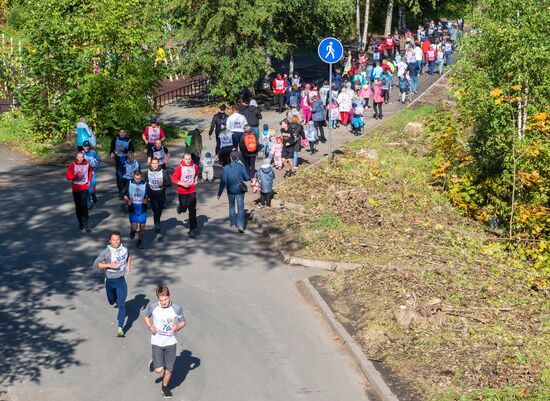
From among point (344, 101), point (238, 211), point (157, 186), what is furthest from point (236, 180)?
point (344, 101)

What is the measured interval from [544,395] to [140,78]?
1684 cm

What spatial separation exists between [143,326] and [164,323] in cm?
235

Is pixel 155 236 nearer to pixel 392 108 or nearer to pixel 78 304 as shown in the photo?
pixel 78 304

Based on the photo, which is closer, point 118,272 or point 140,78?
point 118,272

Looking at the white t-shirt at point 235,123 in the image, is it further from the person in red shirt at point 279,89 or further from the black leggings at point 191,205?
the person in red shirt at point 279,89

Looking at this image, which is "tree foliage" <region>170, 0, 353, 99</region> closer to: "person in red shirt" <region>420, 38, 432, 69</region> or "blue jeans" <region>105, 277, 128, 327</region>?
"person in red shirt" <region>420, 38, 432, 69</region>

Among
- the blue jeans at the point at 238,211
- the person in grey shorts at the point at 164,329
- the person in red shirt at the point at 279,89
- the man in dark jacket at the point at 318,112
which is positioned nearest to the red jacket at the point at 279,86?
the person in red shirt at the point at 279,89

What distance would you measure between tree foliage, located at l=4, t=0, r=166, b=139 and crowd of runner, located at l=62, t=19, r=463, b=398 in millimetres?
2596

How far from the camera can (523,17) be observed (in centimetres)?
1803

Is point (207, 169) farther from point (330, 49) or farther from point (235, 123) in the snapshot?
point (330, 49)

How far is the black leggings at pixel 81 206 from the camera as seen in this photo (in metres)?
17.0

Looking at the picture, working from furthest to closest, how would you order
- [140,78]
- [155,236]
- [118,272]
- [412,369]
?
[140,78] < [155,236] < [118,272] < [412,369]

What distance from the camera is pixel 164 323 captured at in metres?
11.0

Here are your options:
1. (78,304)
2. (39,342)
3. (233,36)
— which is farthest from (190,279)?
(233,36)
